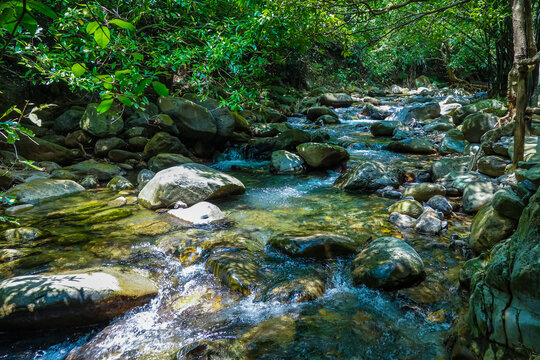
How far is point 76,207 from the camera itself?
5.98 m

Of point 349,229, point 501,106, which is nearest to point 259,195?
point 349,229

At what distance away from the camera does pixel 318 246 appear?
12.7 feet

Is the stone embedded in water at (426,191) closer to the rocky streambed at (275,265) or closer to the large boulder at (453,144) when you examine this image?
the rocky streambed at (275,265)

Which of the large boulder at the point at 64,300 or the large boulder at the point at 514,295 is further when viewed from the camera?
the large boulder at the point at 64,300

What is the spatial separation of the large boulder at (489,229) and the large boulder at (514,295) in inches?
63.4

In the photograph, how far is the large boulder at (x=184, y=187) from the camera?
578 centimetres

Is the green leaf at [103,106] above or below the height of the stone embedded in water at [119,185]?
above

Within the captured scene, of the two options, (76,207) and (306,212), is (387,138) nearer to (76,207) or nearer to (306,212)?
(306,212)

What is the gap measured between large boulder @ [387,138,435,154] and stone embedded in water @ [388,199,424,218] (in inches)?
178

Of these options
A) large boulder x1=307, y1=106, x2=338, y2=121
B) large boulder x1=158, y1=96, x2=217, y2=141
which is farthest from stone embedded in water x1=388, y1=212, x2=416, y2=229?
large boulder x1=307, y1=106, x2=338, y2=121

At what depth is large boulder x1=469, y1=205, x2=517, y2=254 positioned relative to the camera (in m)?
3.28

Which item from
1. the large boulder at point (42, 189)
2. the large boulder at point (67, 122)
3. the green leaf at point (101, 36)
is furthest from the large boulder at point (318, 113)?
the green leaf at point (101, 36)

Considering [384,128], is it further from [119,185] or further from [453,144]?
[119,185]

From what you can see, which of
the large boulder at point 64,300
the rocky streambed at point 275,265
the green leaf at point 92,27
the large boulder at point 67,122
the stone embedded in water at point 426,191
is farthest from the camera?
the large boulder at point 67,122
